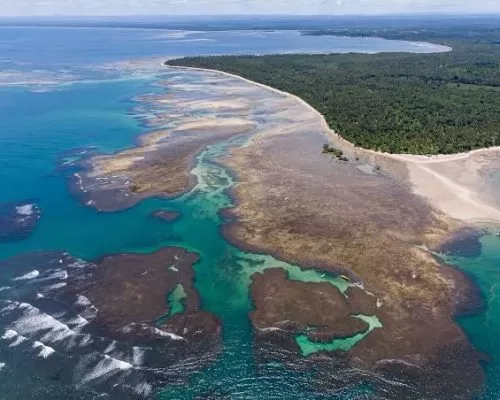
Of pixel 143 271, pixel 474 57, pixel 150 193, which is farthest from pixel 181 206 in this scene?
pixel 474 57

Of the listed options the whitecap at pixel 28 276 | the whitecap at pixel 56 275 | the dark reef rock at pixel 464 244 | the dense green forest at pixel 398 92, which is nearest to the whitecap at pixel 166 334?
the whitecap at pixel 56 275

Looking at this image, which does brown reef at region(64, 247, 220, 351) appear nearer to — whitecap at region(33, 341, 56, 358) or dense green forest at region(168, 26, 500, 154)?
whitecap at region(33, 341, 56, 358)

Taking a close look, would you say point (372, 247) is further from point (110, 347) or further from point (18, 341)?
point (18, 341)

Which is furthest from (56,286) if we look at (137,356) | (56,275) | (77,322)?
(137,356)

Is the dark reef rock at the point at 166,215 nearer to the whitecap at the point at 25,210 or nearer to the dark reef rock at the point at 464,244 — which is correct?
the whitecap at the point at 25,210

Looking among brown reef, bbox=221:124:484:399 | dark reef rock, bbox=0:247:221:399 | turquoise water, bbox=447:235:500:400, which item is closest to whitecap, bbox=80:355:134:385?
dark reef rock, bbox=0:247:221:399

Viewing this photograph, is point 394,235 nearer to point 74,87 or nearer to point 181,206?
point 181,206
